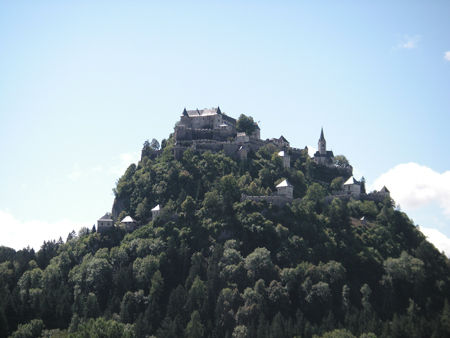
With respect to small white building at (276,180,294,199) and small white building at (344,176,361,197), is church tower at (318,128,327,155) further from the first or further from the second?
small white building at (276,180,294,199)

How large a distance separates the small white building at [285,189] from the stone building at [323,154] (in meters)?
26.9

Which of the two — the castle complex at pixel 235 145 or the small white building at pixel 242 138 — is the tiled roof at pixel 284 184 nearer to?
the castle complex at pixel 235 145

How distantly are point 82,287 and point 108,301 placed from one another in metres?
6.95

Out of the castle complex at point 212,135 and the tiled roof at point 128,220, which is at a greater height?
the castle complex at point 212,135

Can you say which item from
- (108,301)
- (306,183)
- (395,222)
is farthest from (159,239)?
(395,222)

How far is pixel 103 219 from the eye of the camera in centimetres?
12225

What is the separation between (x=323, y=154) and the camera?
151 metres

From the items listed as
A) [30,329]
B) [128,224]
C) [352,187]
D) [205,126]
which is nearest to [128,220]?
[128,224]

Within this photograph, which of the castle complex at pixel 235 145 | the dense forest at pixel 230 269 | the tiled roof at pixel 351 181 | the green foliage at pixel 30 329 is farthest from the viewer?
the tiled roof at pixel 351 181

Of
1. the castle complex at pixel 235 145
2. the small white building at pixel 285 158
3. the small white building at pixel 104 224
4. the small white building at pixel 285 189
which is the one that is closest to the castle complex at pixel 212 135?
the castle complex at pixel 235 145

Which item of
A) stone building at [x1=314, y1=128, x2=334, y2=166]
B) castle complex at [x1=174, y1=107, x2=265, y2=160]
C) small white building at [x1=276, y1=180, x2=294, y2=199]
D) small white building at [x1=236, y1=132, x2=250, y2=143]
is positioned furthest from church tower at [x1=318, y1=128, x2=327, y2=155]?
small white building at [x1=276, y1=180, x2=294, y2=199]

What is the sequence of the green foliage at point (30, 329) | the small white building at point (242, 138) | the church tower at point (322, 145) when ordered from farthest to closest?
1. the church tower at point (322, 145)
2. the small white building at point (242, 138)
3. the green foliage at point (30, 329)

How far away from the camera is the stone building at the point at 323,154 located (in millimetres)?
149375

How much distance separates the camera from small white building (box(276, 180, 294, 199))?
4819 inches
